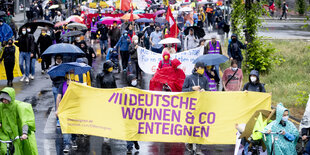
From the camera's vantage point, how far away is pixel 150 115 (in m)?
11.9

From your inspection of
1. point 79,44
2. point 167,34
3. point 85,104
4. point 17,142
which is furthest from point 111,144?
point 167,34

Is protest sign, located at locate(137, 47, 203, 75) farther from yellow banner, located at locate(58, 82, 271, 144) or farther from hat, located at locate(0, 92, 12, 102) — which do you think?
hat, located at locate(0, 92, 12, 102)

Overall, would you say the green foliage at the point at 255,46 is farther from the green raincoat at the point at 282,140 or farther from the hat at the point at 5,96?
the hat at the point at 5,96

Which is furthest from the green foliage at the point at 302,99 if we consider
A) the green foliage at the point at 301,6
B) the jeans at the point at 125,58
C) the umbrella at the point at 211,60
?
the green foliage at the point at 301,6

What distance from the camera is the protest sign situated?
19.2m

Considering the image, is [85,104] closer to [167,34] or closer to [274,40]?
[167,34]

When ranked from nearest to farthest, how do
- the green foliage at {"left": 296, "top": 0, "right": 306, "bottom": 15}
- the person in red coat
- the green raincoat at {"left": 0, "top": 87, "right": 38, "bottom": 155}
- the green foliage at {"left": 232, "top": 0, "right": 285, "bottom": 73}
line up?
the green raincoat at {"left": 0, "top": 87, "right": 38, "bottom": 155} < the person in red coat < the green foliage at {"left": 232, "top": 0, "right": 285, "bottom": 73} < the green foliage at {"left": 296, "top": 0, "right": 306, "bottom": 15}

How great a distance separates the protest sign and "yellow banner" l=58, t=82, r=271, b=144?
7.11m

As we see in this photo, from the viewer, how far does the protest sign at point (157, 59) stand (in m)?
19.2

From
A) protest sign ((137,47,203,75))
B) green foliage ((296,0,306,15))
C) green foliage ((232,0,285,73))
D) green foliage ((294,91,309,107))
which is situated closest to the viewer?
green foliage ((294,91,309,107))

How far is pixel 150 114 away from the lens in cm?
1190

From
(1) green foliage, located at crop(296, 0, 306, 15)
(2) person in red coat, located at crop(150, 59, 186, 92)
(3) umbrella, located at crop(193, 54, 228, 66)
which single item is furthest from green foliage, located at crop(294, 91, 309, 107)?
(1) green foliage, located at crop(296, 0, 306, 15)

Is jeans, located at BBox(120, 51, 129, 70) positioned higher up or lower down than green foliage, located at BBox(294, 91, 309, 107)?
lower down

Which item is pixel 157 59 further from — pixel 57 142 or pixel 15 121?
pixel 15 121
